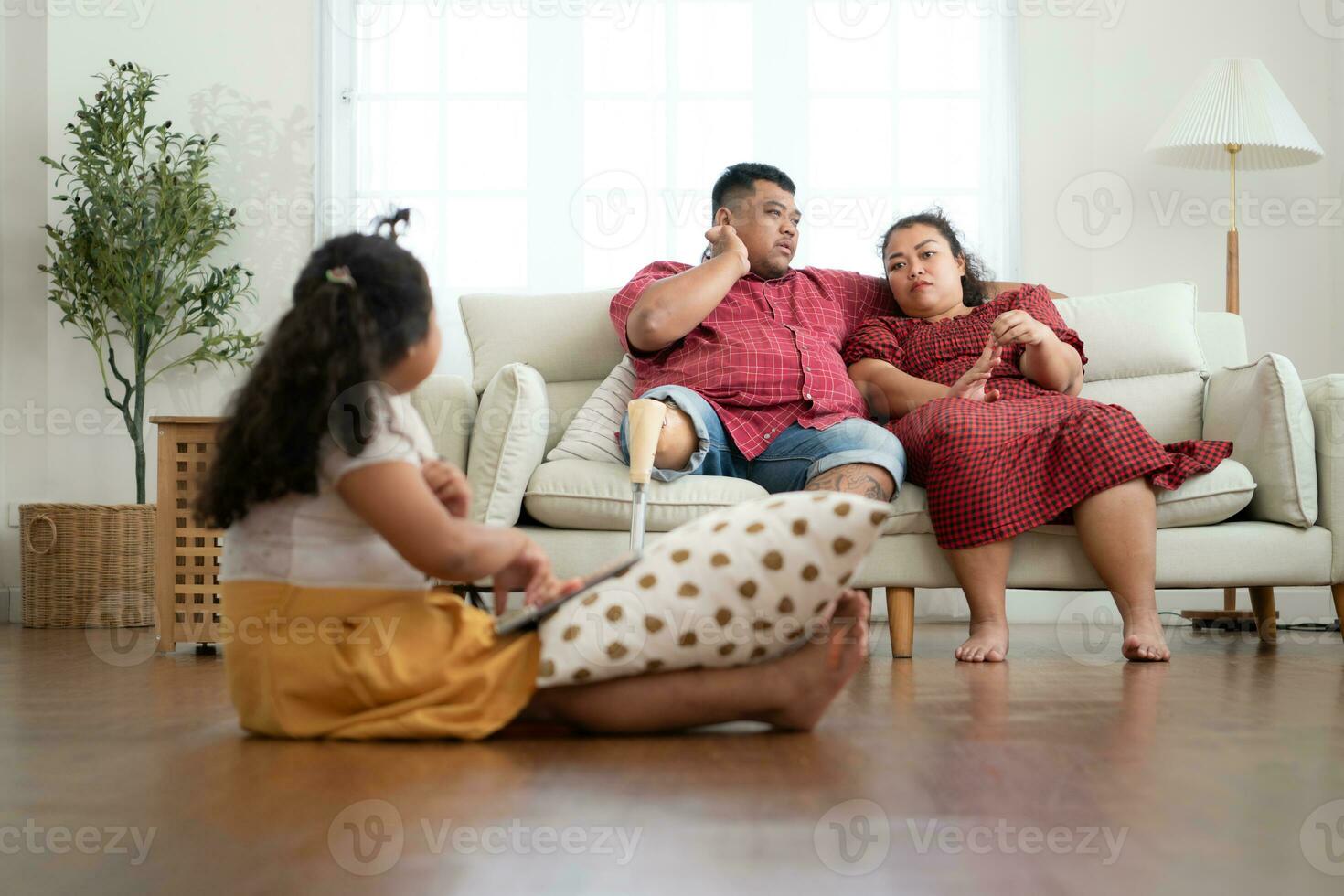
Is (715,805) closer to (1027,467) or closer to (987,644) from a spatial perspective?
(987,644)

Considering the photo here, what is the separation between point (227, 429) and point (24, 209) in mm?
3103

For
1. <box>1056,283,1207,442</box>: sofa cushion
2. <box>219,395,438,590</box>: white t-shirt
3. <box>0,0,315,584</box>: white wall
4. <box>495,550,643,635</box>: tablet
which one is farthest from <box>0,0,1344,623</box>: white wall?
<box>495,550,643,635</box>: tablet

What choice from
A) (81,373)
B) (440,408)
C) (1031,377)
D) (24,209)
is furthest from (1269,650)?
(24,209)

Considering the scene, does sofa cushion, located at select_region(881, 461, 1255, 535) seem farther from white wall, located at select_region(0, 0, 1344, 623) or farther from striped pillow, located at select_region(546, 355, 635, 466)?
white wall, located at select_region(0, 0, 1344, 623)

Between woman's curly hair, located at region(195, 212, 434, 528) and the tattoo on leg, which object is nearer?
woman's curly hair, located at region(195, 212, 434, 528)

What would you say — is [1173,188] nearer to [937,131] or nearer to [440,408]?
[937,131]

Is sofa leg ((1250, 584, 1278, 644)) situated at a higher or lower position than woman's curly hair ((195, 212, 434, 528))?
lower

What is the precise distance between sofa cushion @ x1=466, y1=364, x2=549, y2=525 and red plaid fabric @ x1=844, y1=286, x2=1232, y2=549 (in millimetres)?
750

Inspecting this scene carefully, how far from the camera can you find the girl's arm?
1.10 m

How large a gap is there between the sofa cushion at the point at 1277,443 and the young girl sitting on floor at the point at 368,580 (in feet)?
5.01

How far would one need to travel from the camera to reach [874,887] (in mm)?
700

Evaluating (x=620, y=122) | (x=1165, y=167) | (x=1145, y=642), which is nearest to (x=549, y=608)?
(x=1145, y=642)

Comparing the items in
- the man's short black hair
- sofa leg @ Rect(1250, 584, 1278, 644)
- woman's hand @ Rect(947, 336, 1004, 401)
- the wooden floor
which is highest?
the man's short black hair

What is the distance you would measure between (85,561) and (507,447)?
1679 mm
